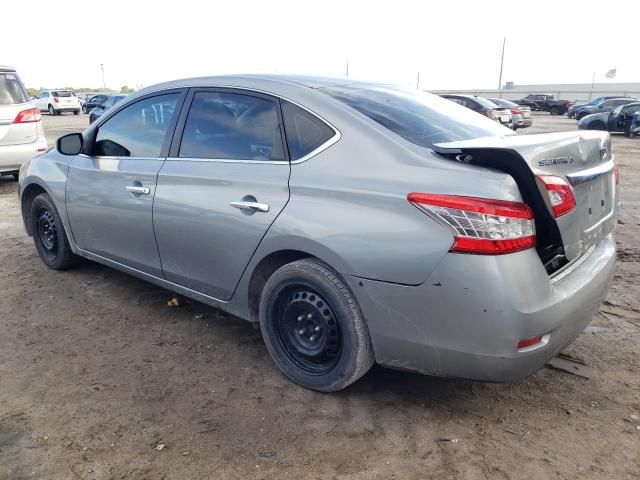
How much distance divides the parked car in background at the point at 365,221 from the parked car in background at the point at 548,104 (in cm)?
4044

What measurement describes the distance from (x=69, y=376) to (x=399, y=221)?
7.09 feet

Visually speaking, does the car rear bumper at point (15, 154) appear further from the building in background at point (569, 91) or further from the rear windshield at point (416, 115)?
the building in background at point (569, 91)

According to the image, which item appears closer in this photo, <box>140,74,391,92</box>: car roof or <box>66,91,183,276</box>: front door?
<box>140,74,391,92</box>: car roof

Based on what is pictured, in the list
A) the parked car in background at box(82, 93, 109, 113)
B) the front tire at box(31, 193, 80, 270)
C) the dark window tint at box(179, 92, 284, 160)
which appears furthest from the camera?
the parked car in background at box(82, 93, 109, 113)

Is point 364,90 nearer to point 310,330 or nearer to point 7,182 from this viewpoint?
point 310,330

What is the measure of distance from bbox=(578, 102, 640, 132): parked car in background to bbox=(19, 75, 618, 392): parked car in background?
61.9 ft

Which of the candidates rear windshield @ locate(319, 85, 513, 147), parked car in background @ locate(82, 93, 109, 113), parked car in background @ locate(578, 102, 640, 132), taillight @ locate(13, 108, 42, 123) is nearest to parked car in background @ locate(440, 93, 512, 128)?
parked car in background @ locate(578, 102, 640, 132)

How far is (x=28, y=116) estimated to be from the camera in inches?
331

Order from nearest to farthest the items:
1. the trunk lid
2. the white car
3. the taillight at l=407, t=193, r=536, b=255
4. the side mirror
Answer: the taillight at l=407, t=193, r=536, b=255 → the trunk lid → the side mirror → the white car

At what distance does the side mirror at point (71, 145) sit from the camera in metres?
4.16

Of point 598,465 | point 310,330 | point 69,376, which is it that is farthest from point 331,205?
point 69,376

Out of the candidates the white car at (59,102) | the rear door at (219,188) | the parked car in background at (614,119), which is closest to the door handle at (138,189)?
the rear door at (219,188)

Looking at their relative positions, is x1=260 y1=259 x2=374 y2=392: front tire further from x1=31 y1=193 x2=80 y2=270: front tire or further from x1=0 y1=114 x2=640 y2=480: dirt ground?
x1=31 y1=193 x2=80 y2=270: front tire

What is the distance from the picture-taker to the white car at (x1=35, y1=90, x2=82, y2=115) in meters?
35.6
